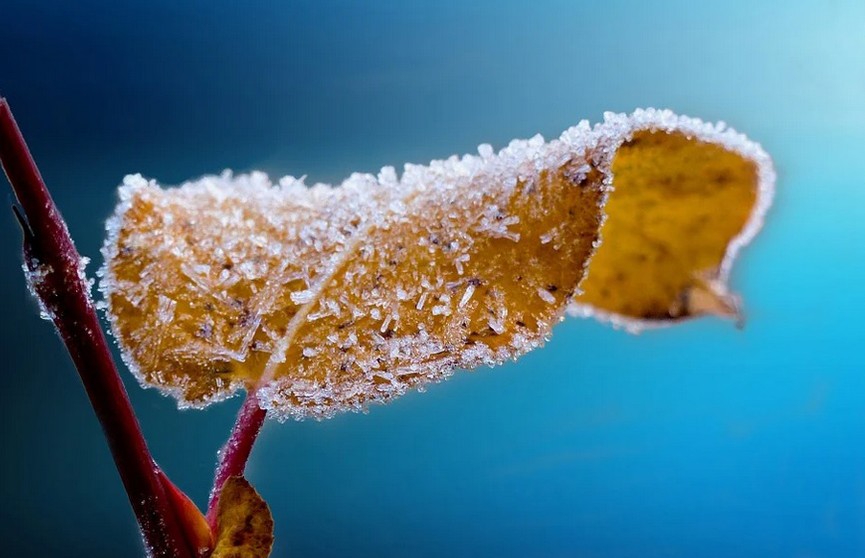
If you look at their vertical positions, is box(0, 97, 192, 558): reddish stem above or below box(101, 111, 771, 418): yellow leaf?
below

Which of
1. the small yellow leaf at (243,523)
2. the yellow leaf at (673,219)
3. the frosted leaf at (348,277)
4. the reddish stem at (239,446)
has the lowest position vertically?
the small yellow leaf at (243,523)

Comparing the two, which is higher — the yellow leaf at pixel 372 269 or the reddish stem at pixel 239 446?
the yellow leaf at pixel 372 269

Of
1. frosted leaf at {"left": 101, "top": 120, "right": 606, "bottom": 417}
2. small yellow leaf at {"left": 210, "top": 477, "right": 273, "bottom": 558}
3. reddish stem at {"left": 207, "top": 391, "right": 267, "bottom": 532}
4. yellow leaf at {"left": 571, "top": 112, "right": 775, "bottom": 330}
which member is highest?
yellow leaf at {"left": 571, "top": 112, "right": 775, "bottom": 330}

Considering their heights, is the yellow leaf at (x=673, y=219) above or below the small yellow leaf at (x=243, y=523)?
above

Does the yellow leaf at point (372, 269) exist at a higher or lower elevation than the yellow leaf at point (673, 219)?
lower

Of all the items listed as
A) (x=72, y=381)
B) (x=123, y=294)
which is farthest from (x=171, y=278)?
(x=72, y=381)
